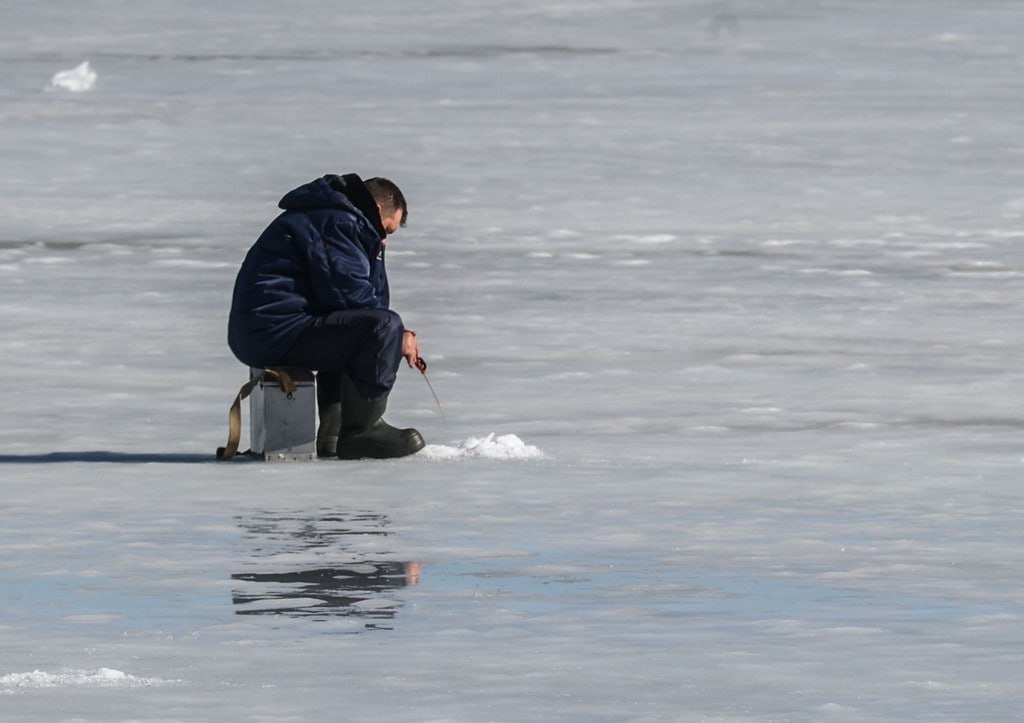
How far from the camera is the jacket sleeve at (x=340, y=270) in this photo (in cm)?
870

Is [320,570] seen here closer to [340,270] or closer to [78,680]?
[78,680]

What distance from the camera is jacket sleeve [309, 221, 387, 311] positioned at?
870 centimetres

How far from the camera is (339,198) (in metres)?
8.73

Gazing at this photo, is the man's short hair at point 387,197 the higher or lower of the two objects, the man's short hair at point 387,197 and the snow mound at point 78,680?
the higher

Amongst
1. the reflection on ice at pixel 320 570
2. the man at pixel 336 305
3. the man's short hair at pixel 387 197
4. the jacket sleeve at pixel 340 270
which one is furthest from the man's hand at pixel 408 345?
the reflection on ice at pixel 320 570

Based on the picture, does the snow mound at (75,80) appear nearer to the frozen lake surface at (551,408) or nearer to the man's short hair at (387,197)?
the frozen lake surface at (551,408)

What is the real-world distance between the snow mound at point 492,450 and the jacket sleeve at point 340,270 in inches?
20.8

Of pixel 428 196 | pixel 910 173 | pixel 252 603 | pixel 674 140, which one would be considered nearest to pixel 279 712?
pixel 252 603

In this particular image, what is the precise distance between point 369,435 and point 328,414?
0.87ft

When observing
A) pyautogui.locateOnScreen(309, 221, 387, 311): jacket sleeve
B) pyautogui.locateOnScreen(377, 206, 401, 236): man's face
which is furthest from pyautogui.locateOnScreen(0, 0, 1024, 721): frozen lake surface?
pyautogui.locateOnScreen(377, 206, 401, 236): man's face

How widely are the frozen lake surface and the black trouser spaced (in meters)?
0.36

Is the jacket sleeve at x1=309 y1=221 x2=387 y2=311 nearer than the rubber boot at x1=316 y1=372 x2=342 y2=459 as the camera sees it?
Yes

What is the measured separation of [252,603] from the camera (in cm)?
614

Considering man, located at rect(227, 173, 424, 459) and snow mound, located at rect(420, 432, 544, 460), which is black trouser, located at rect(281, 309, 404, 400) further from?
snow mound, located at rect(420, 432, 544, 460)
